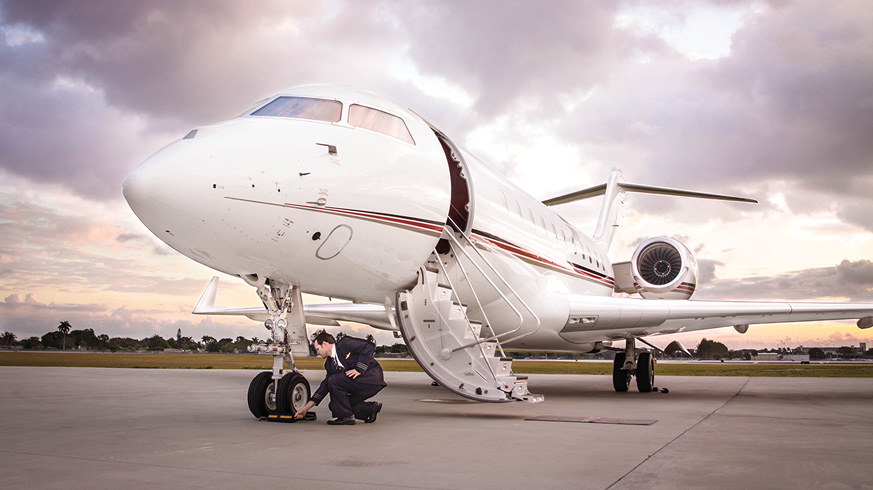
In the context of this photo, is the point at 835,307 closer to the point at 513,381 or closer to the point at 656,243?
the point at 656,243

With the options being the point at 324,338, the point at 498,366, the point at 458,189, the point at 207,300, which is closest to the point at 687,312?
the point at 498,366

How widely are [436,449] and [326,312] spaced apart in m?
10.8

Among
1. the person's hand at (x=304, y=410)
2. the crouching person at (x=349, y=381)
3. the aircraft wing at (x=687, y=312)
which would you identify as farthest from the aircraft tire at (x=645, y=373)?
the person's hand at (x=304, y=410)

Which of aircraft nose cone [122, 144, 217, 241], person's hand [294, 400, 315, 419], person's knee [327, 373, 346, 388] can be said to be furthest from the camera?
person's hand [294, 400, 315, 419]

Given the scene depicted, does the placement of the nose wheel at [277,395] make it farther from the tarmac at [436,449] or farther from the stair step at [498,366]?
the stair step at [498,366]

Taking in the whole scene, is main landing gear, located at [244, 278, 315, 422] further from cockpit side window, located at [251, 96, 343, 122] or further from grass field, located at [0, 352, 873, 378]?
grass field, located at [0, 352, 873, 378]

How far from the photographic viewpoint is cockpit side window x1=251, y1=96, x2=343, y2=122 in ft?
25.1

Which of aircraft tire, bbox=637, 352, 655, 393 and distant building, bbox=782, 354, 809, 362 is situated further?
distant building, bbox=782, 354, 809, 362

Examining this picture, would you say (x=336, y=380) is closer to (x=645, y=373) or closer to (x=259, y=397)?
(x=259, y=397)

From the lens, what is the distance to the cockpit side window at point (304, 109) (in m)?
7.64

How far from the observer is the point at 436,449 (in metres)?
5.56

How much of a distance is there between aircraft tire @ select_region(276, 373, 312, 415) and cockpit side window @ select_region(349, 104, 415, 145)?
3137 millimetres

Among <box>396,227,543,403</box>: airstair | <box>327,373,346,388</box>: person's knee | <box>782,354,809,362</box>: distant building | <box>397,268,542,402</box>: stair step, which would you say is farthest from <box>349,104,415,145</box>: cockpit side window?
<box>782,354,809,362</box>: distant building

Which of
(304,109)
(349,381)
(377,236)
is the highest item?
(304,109)
